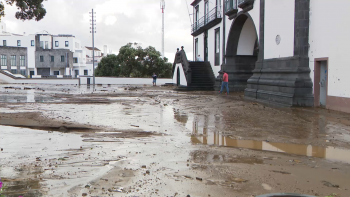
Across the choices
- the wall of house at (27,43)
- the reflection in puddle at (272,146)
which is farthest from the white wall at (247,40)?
the wall of house at (27,43)

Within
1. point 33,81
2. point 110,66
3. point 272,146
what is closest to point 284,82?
point 272,146

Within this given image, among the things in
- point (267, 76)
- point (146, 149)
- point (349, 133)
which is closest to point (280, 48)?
point (267, 76)

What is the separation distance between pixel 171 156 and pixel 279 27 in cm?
1121

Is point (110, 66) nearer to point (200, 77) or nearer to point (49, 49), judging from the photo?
point (49, 49)

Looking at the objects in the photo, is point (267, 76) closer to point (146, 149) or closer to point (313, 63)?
point (313, 63)

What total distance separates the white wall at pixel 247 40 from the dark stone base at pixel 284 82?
17.5 feet

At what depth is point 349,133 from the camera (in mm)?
7613

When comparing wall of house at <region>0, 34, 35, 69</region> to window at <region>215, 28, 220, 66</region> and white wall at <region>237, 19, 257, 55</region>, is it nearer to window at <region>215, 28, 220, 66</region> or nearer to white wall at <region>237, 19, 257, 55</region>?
window at <region>215, 28, 220, 66</region>

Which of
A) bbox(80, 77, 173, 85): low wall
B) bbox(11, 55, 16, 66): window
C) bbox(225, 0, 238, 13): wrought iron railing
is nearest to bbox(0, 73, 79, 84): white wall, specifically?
bbox(80, 77, 173, 85): low wall

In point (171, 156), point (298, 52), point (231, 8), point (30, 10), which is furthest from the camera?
point (231, 8)

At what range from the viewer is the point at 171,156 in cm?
527

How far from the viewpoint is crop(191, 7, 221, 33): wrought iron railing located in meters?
24.5

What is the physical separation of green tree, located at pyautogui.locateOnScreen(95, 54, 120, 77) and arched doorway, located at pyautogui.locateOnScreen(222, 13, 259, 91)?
107 ft

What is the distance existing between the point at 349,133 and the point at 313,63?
17.9 feet
